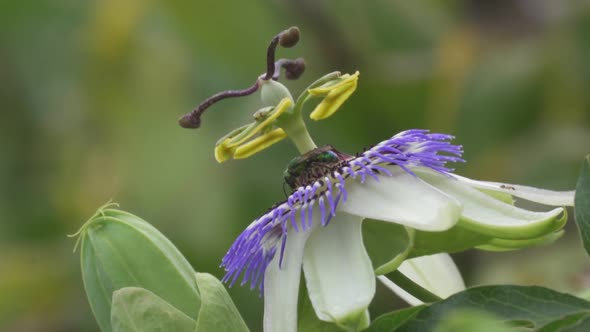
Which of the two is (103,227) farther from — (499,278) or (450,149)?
(499,278)

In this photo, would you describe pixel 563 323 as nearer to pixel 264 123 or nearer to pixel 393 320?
pixel 393 320

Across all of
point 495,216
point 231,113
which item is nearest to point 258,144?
point 495,216

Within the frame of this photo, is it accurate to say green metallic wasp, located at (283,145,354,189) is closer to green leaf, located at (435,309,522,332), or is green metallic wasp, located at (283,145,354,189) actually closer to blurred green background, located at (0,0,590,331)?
green leaf, located at (435,309,522,332)

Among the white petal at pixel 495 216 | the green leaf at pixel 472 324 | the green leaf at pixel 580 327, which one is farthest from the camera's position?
the white petal at pixel 495 216

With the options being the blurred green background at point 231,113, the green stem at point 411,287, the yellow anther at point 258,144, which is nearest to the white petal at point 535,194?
the green stem at point 411,287

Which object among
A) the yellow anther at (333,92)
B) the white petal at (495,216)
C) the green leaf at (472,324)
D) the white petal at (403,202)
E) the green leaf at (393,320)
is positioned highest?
the yellow anther at (333,92)

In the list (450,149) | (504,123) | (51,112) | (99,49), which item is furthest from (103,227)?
(51,112)

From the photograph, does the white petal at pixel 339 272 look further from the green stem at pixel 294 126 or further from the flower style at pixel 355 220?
the green stem at pixel 294 126
